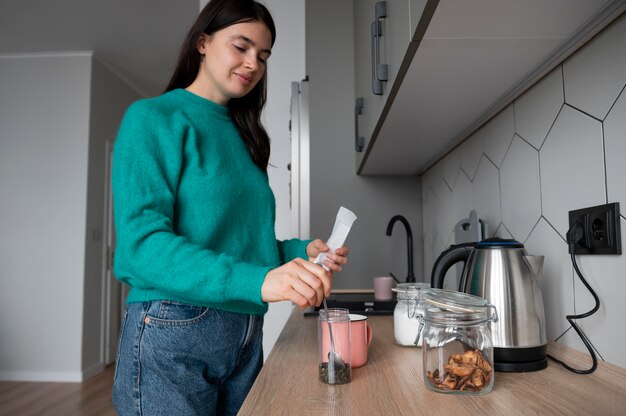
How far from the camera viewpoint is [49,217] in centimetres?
346

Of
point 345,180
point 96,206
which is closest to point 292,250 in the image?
point 345,180

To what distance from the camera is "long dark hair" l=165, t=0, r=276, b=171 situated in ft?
2.98

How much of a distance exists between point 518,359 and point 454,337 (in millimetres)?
130

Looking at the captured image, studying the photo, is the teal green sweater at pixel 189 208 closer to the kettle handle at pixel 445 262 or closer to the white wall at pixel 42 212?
the kettle handle at pixel 445 262

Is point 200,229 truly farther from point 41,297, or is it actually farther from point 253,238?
point 41,297

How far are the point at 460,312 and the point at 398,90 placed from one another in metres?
0.48

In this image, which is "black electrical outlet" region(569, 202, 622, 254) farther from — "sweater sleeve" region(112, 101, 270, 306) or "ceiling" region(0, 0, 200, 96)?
"ceiling" region(0, 0, 200, 96)

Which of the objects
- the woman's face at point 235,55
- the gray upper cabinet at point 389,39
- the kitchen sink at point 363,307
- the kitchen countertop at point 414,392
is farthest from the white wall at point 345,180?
the kitchen countertop at point 414,392

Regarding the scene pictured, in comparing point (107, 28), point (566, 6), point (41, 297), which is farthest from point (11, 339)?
point (566, 6)

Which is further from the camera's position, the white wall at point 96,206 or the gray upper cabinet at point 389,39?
the white wall at point 96,206

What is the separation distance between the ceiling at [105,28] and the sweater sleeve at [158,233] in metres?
2.42

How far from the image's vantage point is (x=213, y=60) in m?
0.91

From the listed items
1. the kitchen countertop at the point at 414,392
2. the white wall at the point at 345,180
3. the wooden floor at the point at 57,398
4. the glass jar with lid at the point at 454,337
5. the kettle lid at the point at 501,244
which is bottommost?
the wooden floor at the point at 57,398

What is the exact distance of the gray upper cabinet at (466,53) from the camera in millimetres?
620
